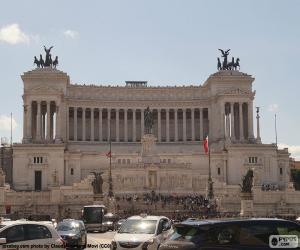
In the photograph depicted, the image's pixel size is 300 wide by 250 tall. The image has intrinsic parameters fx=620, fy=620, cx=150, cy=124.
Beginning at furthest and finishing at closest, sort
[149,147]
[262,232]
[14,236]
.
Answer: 1. [149,147]
2. [14,236]
3. [262,232]

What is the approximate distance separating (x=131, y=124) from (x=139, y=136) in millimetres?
3009

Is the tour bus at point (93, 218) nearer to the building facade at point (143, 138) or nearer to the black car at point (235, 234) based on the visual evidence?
the building facade at point (143, 138)

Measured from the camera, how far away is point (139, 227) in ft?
87.5

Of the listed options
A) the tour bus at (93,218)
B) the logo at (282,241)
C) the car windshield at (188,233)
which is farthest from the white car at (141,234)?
the tour bus at (93,218)

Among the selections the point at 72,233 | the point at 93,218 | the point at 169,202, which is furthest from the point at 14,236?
the point at 169,202

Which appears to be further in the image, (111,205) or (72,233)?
(111,205)

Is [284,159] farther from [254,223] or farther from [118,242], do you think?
[254,223]

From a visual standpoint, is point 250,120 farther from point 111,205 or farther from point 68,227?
point 68,227

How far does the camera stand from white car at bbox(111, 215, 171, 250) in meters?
24.8

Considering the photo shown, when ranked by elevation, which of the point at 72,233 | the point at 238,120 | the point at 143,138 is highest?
the point at 238,120

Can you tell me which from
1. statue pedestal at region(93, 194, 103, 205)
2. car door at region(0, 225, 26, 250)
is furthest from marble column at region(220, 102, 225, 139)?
car door at region(0, 225, 26, 250)

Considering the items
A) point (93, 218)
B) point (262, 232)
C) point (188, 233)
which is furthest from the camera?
point (93, 218)

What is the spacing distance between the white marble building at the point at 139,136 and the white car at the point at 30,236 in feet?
232

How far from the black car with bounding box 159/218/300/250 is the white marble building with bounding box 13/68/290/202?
76264 mm
